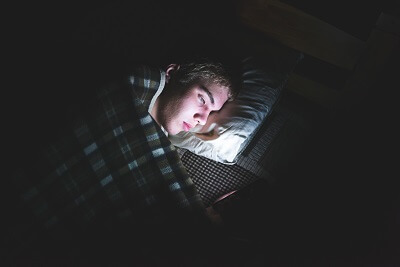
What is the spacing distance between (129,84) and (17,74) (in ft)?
1.73

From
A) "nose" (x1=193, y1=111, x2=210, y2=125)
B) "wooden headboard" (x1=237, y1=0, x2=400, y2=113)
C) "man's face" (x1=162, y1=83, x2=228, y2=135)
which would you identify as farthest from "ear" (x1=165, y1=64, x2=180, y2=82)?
"wooden headboard" (x1=237, y1=0, x2=400, y2=113)

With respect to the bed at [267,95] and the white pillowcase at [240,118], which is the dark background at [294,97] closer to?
the bed at [267,95]

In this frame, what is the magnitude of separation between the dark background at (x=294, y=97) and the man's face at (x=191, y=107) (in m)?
0.21

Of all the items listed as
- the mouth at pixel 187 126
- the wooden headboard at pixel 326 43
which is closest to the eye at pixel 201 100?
the mouth at pixel 187 126

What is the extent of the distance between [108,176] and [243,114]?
66cm

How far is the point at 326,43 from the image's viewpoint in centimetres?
161

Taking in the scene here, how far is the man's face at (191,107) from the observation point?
Answer: 1.47m

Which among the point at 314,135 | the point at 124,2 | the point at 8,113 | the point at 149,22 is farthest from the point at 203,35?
the point at 8,113

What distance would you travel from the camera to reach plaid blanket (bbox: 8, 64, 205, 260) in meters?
1.24

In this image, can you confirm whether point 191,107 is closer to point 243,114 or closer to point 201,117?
point 201,117

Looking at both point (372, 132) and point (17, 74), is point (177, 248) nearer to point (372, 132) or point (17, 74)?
point (17, 74)

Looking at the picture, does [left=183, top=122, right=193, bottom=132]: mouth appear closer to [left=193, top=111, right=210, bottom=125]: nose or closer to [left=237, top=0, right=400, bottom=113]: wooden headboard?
[left=193, top=111, right=210, bottom=125]: nose

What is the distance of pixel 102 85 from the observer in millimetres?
1361

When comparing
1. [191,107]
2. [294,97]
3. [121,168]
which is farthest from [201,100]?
[294,97]
